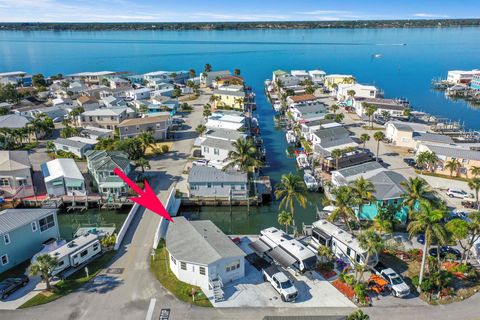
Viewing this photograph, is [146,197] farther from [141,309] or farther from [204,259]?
[141,309]

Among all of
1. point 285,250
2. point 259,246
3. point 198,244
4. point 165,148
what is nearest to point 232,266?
point 198,244

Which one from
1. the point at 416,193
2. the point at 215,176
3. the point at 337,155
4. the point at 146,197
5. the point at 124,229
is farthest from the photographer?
the point at 337,155

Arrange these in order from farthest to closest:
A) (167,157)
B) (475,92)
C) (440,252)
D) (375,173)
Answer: (475,92), (167,157), (375,173), (440,252)

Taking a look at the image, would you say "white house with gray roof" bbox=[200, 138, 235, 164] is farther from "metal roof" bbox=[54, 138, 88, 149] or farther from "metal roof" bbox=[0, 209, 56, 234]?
"metal roof" bbox=[0, 209, 56, 234]

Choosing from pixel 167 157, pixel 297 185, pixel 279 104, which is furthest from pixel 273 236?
pixel 279 104

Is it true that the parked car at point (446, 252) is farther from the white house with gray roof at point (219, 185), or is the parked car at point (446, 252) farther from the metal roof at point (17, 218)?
the metal roof at point (17, 218)

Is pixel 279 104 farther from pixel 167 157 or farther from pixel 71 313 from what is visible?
pixel 71 313

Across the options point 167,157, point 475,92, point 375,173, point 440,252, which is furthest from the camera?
point 475,92
